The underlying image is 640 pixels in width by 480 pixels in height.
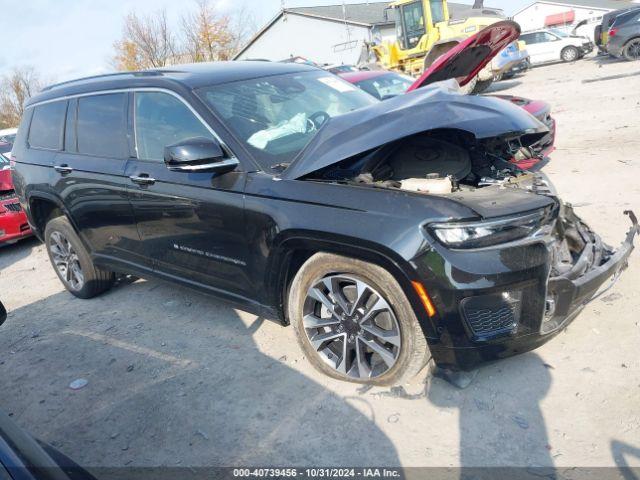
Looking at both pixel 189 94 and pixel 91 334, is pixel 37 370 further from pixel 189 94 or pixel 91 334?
pixel 189 94

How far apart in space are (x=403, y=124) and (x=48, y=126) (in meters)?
3.69

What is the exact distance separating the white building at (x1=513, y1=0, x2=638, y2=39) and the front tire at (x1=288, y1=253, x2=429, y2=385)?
48296 mm

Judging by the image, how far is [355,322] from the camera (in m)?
2.97

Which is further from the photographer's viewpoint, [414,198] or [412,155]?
[412,155]

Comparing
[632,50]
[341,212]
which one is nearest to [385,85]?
[341,212]

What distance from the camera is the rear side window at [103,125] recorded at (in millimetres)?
4020

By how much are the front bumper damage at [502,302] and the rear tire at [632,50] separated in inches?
723

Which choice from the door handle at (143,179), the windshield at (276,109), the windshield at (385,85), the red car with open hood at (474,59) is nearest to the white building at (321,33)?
the windshield at (385,85)

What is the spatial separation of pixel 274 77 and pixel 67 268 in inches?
116

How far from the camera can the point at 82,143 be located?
4.41 meters

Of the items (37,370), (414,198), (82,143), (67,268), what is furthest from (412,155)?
(67,268)

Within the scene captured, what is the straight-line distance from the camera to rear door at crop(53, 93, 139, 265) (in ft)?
13.2

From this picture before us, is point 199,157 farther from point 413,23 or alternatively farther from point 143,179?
point 413,23

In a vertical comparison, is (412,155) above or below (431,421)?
above
